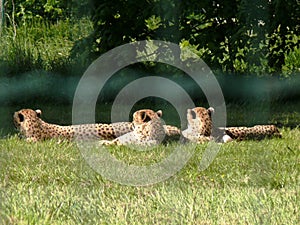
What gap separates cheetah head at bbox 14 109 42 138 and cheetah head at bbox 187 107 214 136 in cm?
110

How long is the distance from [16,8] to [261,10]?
5.21 metres

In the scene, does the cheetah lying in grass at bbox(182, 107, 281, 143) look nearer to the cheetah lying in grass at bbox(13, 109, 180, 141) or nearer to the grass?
the cheetah lying in grass at bbox(13, 109, 180, 141)

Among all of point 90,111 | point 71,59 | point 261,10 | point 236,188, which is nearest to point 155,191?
point 236,188

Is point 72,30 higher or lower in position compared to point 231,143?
higher

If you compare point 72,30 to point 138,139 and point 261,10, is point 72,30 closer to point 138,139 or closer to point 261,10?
point 261,10

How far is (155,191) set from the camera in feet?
13.1

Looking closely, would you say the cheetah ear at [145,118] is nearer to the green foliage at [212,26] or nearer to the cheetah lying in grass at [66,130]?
the cheetah lying in grass at [66,130]

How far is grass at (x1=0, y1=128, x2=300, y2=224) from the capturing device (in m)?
3.44

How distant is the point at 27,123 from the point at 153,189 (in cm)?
188

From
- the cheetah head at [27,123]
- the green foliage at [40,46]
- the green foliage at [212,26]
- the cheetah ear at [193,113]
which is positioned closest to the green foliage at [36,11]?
the green foliage at [40,46]

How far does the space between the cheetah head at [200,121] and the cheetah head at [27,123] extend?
1.10m

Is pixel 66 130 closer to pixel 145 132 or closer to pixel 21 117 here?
A: pixel 21 117

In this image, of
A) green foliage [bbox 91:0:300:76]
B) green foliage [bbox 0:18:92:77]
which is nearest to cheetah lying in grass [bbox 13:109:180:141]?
green foliage [bbox 91:0:300:76]

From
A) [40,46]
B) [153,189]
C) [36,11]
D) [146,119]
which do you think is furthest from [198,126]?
[36,11]
